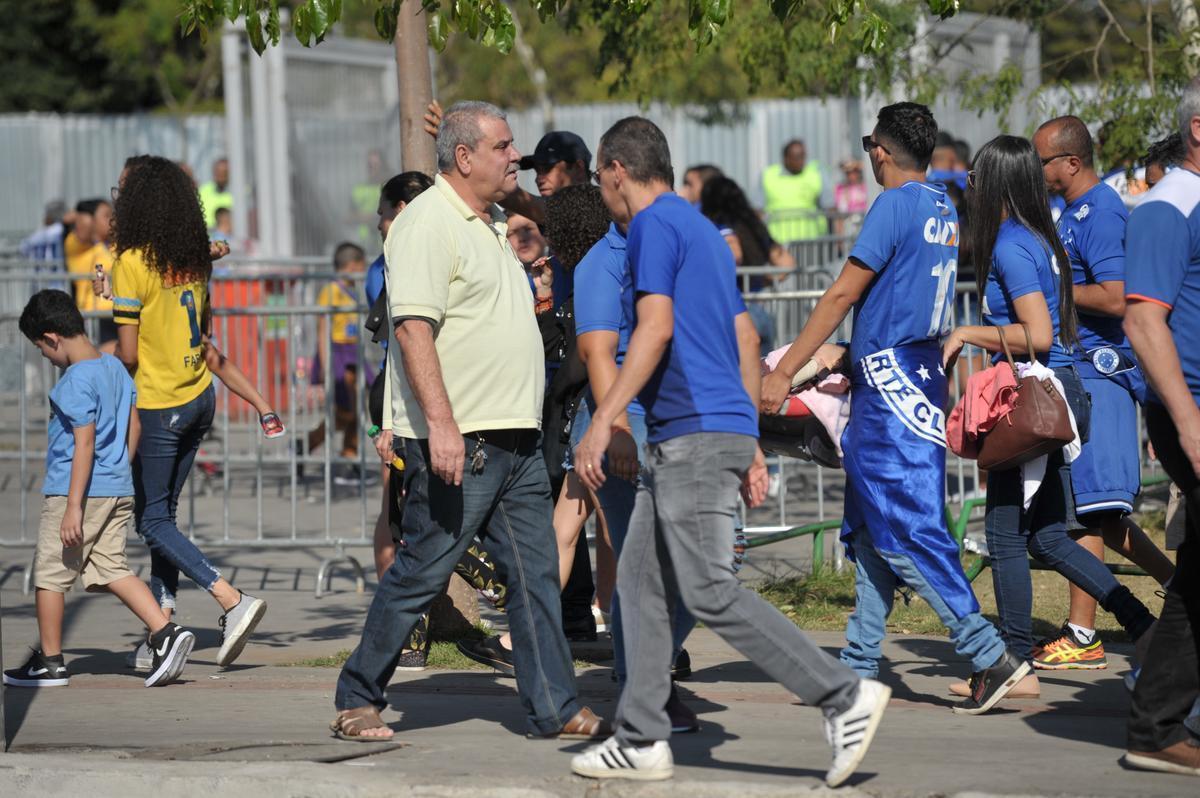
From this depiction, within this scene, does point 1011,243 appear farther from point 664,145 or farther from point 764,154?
point 764,154

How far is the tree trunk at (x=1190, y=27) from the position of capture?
9.14m

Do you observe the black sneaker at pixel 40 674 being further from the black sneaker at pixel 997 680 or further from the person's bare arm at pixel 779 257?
the person's bare arm at pixel 779 257

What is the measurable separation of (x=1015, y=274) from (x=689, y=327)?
151cm

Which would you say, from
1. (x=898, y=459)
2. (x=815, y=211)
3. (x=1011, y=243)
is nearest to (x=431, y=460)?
(x=898, y=459)

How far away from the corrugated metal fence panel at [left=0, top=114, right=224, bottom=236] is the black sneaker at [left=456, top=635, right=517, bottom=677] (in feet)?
72.4

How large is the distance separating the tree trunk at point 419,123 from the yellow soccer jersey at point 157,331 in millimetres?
1186

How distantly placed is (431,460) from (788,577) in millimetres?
3604

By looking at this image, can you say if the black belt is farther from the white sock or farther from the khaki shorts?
the white sock

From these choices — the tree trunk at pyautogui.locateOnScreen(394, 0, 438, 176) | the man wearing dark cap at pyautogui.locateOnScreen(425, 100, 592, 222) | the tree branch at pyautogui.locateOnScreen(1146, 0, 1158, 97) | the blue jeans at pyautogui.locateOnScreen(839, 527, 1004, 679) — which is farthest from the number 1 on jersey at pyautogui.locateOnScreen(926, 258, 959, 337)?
the tree branch at pyautogui.locateOnScreen(1146, 0, 1158, 97)

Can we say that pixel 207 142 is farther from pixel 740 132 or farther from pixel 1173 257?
pixel 1173 257

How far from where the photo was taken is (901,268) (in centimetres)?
561

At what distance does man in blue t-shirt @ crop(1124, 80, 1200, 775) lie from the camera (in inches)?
186

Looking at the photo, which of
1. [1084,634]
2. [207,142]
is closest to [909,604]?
[1084,634]

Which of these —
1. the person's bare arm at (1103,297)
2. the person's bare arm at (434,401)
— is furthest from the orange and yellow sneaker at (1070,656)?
the person's bare arm at (434,401)
